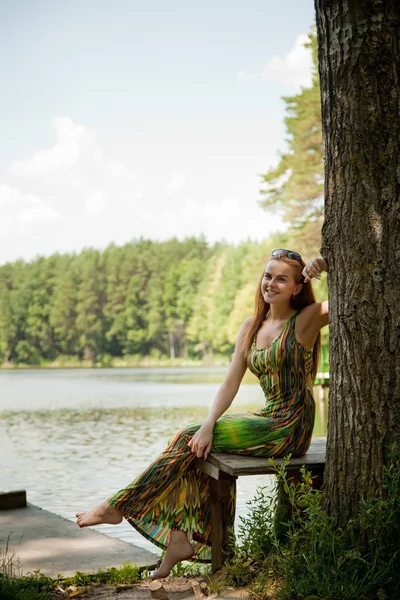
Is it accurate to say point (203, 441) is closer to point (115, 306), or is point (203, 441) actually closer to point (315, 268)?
point (315, 268)

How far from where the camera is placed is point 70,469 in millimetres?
10859

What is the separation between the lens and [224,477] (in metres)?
4.06

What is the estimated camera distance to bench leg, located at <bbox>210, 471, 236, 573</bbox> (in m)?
4.07

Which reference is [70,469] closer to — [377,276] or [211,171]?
[377,276]

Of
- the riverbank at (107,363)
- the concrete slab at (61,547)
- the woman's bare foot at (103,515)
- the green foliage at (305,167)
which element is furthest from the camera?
the riverbank at (107,363)

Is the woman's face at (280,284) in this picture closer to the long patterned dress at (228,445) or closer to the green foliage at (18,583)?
the long patterned dress at (228,445)

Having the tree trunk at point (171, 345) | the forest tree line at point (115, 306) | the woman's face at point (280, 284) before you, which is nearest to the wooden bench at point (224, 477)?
the woman's face at point (280, 284)

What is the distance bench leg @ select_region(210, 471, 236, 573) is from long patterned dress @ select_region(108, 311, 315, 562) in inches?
5.1

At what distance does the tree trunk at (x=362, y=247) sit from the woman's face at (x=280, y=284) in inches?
24.0

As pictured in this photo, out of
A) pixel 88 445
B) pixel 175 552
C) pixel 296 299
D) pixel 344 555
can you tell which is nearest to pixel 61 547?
pixel 175 552

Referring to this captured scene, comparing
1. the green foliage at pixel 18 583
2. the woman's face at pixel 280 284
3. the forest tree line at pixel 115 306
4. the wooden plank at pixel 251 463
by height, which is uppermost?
the forest tree line at pixel 115 306

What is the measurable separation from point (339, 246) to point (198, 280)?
8554cm

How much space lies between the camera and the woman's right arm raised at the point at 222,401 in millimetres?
4098

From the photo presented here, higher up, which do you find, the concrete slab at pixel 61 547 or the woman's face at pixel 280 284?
the woman's face at pixel 280 284
